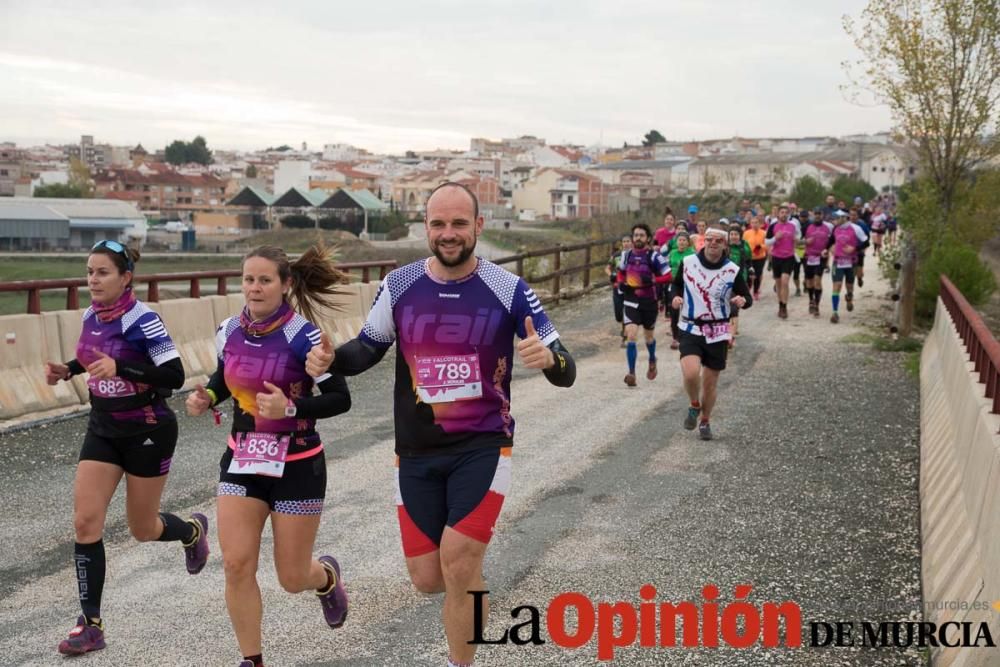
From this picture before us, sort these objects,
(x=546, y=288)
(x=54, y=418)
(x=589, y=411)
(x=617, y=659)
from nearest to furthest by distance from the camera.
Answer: (x=617, y=659)
(x=54, y=418)
(x=589, y=411)
(x=546, y=288)

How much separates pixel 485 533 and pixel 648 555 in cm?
260

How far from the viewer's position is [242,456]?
4.70 m

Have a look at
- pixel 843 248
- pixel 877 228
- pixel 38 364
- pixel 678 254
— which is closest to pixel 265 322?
pixel 38 364

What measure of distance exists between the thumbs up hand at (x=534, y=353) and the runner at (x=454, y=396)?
0.02 m

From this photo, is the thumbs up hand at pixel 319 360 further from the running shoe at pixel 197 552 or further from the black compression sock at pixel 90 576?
the running shoe at pixel 197 552

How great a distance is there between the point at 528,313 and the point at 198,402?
1588 mm

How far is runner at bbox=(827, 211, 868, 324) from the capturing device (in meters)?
20.0

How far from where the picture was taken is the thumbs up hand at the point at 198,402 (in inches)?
186

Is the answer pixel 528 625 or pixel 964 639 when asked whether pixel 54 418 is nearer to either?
pixel 528 625

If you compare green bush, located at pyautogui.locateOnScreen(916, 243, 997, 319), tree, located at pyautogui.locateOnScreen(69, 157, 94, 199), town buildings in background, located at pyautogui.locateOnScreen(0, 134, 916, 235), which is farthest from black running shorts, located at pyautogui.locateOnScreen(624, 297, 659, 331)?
tree, located at pyautogui.locateOnScreen(69, 157, 94, 199)

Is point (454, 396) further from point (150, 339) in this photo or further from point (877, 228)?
point (877, 228)

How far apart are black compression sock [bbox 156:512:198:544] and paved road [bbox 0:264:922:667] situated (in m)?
0.32

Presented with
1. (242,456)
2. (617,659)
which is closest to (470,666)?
(617,659)

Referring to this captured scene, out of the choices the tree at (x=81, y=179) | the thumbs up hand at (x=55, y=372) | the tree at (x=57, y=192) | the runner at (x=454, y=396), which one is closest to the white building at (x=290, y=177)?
the tree at (x=81, y=179)
